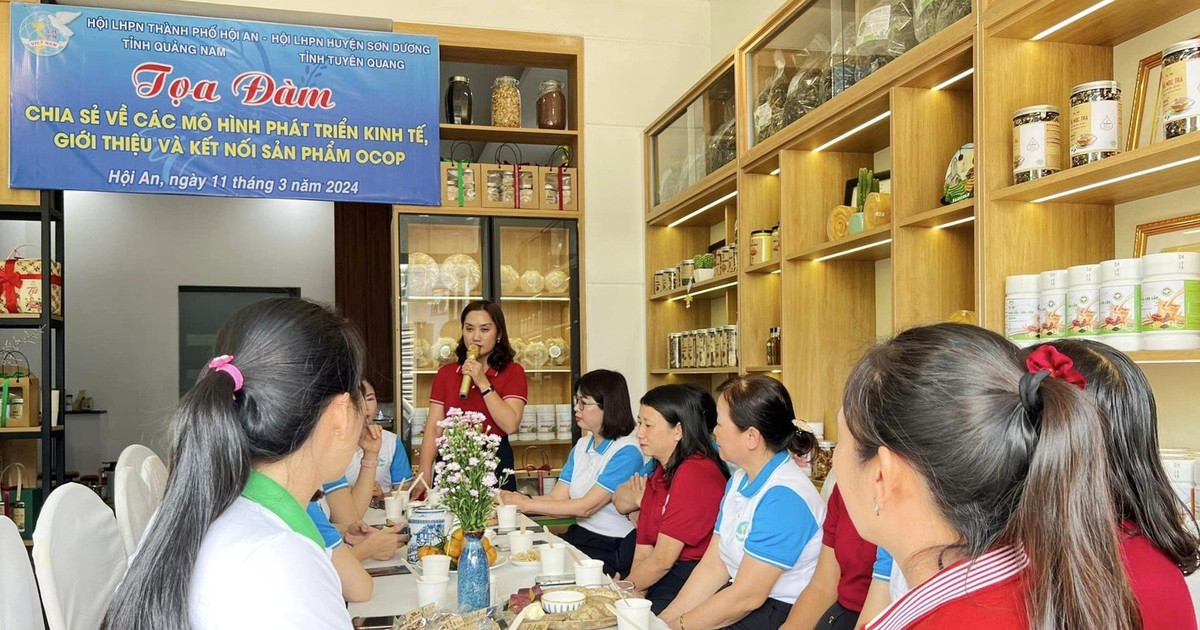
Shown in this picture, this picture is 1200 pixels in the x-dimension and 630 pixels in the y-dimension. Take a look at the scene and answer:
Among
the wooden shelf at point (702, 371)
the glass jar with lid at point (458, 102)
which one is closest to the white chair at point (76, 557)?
the wooden shelf at point (702, 371)

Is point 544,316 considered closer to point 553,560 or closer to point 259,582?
point 553,560

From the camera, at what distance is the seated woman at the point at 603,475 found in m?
3.41

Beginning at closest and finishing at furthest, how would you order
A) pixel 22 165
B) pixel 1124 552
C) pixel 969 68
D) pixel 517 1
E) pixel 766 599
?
pixel 1124 552
pixel 766 599
pixel 969 68
pixel 22 165
pixel 517 1

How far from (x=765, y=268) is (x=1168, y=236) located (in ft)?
5.65

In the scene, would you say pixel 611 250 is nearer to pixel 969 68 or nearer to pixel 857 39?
pixel 857 39

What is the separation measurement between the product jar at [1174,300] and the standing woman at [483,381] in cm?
273

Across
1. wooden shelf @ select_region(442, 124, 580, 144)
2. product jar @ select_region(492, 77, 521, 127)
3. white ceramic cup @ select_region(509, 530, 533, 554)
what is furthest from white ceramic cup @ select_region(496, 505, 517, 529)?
product jar @ select_region(492, 77, 521, 127)

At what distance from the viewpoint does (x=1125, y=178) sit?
80.4 inches

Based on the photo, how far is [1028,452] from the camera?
0.94m

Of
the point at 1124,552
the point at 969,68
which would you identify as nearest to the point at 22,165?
the point at 969,68

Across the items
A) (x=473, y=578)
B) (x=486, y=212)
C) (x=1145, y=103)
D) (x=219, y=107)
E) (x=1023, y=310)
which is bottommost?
(x=473, y=578)

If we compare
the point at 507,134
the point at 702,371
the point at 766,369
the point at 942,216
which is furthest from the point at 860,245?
the point at 507,134

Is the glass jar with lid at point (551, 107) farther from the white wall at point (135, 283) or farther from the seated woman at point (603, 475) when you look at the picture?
the white wall at point (135, 283)

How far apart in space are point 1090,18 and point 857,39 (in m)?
0.91
